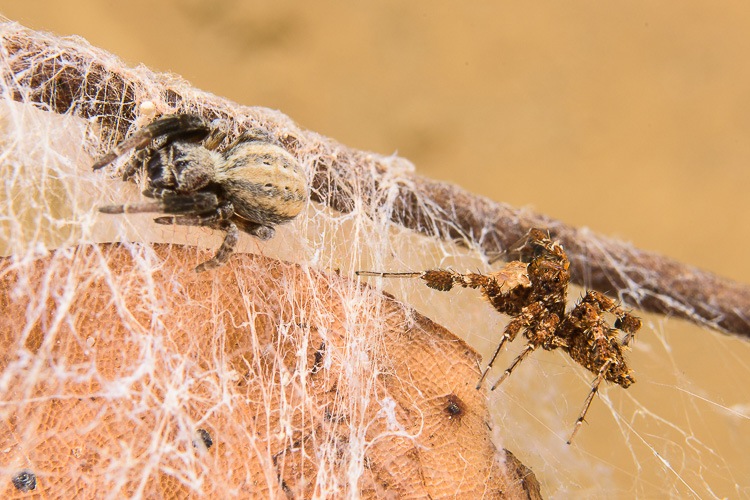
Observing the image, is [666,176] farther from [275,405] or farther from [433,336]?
[275,405]

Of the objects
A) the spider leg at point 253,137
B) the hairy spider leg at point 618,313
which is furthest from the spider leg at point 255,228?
the hairy spider leg at point 618,313

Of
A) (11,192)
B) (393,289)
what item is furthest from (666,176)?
(11,192)

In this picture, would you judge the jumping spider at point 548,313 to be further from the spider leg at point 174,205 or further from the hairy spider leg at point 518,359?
the spider leg at point 174,205

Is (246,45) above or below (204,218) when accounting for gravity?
above

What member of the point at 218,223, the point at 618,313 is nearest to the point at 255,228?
the point at 218,223

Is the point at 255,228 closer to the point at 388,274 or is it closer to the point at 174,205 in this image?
the point at 174,205
